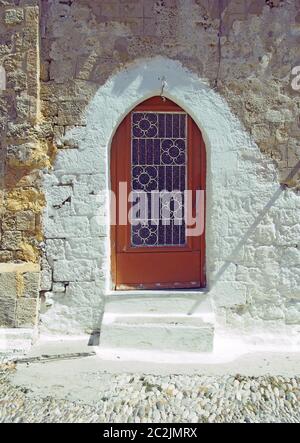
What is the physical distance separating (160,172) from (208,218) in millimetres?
712

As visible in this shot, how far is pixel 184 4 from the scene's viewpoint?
4.64m

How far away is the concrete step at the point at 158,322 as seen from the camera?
4.34 meters

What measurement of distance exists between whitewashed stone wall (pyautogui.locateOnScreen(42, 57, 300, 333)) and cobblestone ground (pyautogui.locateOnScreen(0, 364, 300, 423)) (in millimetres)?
1028

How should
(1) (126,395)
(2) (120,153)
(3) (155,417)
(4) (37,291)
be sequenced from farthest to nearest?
(2) (120,153), (4) (37,291), (1) (126,395), (3) (155,417)

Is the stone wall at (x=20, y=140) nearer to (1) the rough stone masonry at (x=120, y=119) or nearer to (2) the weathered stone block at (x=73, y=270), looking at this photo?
(1) the rough stone masonry at (x=120, y=119)

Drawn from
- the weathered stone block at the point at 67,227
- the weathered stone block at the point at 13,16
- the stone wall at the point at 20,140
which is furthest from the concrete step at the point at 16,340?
the weathered stone block at the point at 13,16

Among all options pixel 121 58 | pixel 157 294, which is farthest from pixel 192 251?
pixel 121 58

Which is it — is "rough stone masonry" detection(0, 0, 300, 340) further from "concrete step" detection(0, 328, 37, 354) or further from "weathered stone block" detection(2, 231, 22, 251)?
"concrete step" detection(0, 328, 37, 354)

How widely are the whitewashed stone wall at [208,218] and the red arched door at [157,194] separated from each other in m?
0.14

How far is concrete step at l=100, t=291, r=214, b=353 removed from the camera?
434 centimetres

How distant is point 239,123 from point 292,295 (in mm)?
1911

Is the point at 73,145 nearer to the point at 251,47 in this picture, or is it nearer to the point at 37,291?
the point at 37,291

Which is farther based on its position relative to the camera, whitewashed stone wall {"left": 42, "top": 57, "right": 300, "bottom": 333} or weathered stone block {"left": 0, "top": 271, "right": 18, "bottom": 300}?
whitewashed stone wall {"left": 42, "top": 57, "right": 300, "bottom": 333}

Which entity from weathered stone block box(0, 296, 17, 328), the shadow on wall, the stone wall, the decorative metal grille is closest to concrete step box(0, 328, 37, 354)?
weathered stone block box(0, 296, 17, 328)
